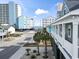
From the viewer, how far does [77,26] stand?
6.36 metres

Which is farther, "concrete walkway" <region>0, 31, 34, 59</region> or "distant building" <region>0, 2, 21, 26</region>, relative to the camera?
"distant building" <region>0, 2, 21, 26</region>

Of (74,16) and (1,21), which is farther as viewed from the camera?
(1,21)

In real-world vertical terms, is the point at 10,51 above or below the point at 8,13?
below

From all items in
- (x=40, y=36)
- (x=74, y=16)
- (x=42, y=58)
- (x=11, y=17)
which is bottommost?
(x=42, y=58)

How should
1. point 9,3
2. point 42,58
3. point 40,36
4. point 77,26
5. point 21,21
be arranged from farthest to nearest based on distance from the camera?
point 9,3, point 21,21, point 40,36, point 42,58, point 77,26

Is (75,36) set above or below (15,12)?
below

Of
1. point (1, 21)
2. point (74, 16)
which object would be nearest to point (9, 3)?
point (1, 21)

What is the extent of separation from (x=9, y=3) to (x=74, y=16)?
11266cm

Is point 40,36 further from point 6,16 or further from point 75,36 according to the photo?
point 6,16

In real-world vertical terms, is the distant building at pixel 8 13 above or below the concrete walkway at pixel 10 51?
above

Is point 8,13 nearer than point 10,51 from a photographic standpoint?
No

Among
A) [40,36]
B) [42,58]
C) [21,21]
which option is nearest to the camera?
[42,58]

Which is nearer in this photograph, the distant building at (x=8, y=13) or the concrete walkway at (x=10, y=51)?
the concrete walkway at (x=10, y=51)

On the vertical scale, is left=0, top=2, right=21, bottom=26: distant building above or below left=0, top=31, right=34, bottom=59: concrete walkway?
above
